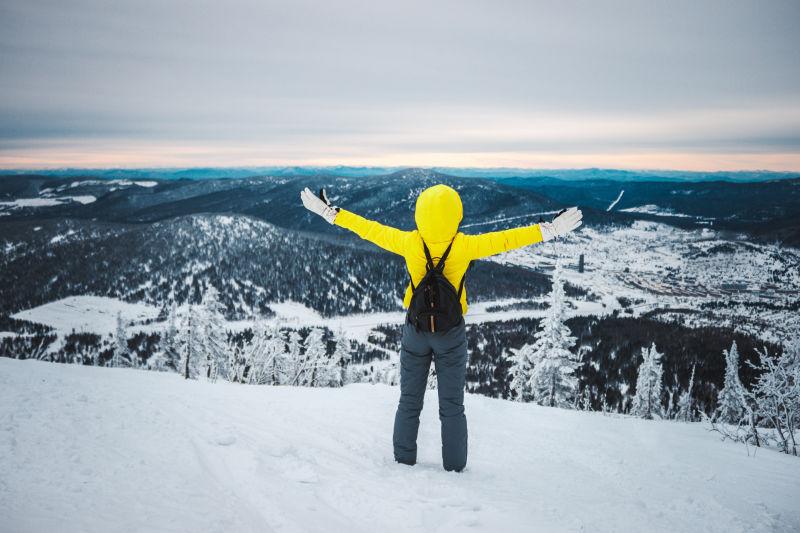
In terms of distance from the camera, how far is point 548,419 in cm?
759

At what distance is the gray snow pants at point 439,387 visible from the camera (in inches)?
173

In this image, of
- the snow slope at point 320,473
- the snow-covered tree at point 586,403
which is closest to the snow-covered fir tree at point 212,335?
the snow-covered tree at point 586,403

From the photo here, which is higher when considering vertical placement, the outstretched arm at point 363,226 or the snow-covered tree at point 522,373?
the outstretched arm at point 363,226

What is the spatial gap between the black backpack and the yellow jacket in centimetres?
10

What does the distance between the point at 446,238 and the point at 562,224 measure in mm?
1269

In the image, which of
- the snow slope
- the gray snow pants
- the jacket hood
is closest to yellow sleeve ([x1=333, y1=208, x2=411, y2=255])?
the jacket hood

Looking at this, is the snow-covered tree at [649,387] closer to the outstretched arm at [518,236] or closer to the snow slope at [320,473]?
the snow slope at [320,473]

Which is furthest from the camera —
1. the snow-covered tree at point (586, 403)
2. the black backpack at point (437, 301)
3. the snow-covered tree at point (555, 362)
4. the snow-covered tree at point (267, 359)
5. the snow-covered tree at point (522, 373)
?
the snow-covered tree at point (522, 373)

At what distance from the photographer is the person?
4195 millimetres

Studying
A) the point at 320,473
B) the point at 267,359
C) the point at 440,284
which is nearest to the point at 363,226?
the point at 440,284

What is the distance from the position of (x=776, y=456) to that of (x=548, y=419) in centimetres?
312

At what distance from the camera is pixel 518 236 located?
432cm

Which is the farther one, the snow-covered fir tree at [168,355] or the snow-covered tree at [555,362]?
the snow-covered fir tree at [168,355]

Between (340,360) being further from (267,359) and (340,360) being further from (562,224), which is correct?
(562,224)
